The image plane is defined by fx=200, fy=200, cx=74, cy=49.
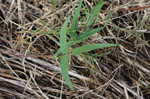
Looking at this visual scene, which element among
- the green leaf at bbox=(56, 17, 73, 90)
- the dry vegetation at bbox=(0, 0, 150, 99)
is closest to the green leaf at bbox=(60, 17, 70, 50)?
the green leaf at bbox=(56, 17, 73, 90)

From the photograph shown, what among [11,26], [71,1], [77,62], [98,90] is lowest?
[98,90]

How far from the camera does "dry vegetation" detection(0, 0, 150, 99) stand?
1.08 meters

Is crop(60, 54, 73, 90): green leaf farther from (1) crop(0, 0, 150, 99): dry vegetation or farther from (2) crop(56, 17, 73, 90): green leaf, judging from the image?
(1) crop(0, 0, 150, 99): dry vegetation

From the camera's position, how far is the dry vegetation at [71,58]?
1082mm

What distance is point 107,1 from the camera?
1200mm

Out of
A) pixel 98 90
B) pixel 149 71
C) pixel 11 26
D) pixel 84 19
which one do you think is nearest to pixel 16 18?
pixel 11 26

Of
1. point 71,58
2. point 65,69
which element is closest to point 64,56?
point 65,69

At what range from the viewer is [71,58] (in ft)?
3.68

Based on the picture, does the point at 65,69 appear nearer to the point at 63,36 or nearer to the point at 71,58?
the point at 63,36

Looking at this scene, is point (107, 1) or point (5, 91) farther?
point (107, 1)

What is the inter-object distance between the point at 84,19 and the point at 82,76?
320 millimetres

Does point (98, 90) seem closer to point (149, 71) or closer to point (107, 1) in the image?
point (149, 71)

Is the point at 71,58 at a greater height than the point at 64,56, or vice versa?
the point at 71,58

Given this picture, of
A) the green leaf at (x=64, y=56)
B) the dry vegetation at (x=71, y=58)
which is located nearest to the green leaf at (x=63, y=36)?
the green leaf at (x=64, y=56)
